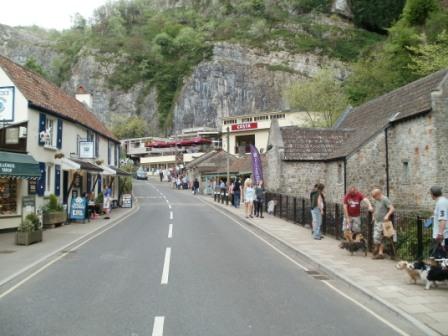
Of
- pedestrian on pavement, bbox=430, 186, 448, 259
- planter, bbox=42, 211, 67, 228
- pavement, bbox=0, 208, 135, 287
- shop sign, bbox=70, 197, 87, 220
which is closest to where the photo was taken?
pedestrian on pavement, bbox=430, 186, 448, 259

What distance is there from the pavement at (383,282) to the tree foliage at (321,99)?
40.9 m

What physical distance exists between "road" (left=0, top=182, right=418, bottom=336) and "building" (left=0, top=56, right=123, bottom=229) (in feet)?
24.1

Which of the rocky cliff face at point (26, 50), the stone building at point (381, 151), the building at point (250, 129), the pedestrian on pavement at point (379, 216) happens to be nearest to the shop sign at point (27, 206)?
the pedestrian on pavement at point (379, 216)

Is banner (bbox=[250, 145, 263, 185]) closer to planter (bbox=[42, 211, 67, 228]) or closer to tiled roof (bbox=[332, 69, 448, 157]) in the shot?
tiled roof (bbox=[332, 69, 448, 157])

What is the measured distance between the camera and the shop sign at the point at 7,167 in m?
15.9

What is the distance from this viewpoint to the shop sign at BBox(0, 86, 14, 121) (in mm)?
18703

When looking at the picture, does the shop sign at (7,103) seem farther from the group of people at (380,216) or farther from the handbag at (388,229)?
the handbag at (388,229)

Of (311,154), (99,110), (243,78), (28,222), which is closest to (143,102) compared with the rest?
(99,110)

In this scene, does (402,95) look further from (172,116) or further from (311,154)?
(172,116)

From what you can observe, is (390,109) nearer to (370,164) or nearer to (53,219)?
(370,164)

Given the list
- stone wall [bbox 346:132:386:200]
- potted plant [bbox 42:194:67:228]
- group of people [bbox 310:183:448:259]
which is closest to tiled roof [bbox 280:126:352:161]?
stone wall [bbox 346:132:386:200]

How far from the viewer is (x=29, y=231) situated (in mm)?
14727

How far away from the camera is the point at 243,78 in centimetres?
9475

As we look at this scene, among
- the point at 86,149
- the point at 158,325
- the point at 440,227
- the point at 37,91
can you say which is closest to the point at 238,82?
the point at 86,149
